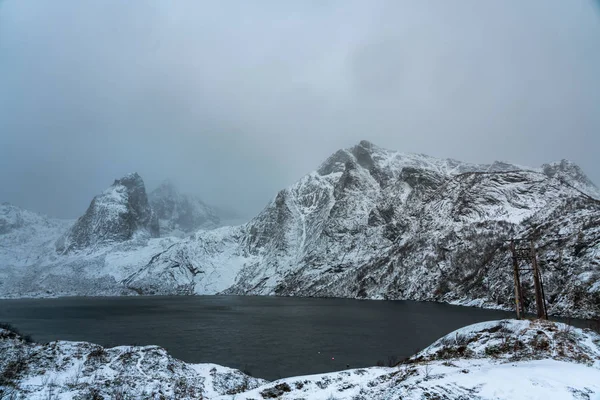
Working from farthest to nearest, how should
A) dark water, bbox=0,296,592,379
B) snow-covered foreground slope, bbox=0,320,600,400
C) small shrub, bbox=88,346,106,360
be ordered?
dark water, bbox=0,296,592,379 → small shrub, bbox=88,346,106,360 → snow-covered foreground slope, bbox=0,320,600,400

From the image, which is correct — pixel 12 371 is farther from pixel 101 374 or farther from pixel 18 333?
pixel 18 333

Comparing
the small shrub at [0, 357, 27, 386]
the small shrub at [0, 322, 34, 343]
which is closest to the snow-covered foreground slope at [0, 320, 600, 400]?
the small shrub at [0, 357, 27, 386]

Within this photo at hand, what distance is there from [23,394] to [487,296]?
114793 millimetres

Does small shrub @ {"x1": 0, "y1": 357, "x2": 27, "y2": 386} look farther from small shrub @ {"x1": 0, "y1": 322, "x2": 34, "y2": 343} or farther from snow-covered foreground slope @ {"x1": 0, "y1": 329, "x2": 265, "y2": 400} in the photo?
small shrub @ {"x1": 0, "y1": 322, "x2": 34, "y2": 343}

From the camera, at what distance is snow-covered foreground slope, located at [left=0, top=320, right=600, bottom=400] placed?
1175 centimetres

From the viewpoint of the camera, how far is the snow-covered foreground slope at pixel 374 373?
11750 millimetres

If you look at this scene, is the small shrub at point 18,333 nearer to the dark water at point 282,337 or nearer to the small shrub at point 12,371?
the small shrub at point 12,371

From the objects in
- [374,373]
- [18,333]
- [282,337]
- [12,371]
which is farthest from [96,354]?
[282,337]

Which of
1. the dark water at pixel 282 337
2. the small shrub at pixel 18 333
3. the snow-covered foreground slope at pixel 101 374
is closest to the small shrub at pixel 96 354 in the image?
the snow-covered foreground slope at pixel 101 374

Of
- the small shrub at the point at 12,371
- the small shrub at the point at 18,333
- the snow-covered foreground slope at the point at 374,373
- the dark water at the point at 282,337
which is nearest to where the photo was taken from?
the snow-covered foreground slope at the point at 374,373

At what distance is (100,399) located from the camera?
20.3 meters

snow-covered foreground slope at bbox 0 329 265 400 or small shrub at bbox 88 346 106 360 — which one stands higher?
small shrub at bbox 88 346 106 360

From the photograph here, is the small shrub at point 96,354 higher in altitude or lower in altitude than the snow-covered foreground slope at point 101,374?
higher

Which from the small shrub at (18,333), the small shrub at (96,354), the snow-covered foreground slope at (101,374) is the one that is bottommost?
the snow-covered foreground slope at (101,374)
